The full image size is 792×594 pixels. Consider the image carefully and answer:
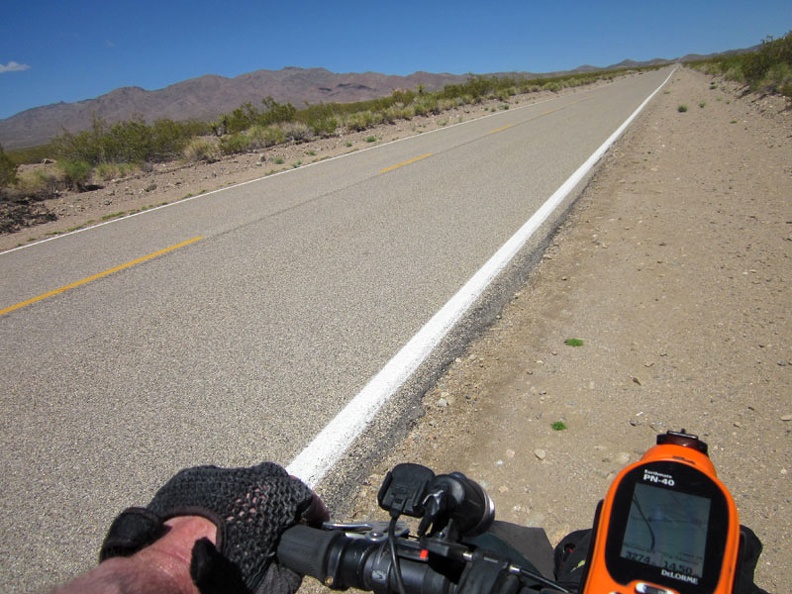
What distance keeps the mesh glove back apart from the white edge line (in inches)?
58.7

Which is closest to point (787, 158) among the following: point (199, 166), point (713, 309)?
point (713, 309)

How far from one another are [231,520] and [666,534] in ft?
2.49

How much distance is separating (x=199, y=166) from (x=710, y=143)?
13514 mm

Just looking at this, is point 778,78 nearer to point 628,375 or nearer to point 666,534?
point 628,375

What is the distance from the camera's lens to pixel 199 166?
15766mm

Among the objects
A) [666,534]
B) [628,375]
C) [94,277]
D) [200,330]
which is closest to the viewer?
[666,534]

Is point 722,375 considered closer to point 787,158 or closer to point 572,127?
point 787,158

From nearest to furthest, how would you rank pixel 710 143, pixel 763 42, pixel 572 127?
pixel 710 143 < pixel 572 127 < pixel 763 42

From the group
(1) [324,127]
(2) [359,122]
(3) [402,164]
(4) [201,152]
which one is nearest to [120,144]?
(4) [201,152]

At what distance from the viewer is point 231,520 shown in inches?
37.7

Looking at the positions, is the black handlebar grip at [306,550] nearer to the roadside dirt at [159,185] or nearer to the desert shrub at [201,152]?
the roadside dirt at [159,185]

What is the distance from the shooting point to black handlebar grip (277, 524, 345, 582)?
3.22 feet

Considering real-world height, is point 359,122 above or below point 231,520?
above

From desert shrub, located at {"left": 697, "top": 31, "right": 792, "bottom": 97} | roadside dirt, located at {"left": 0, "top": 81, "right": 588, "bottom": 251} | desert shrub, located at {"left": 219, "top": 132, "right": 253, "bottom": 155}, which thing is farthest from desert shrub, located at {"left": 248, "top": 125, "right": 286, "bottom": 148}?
desert shrub, located at {"left": 697, "top": 31, "right": 792, "bottom": 97}
